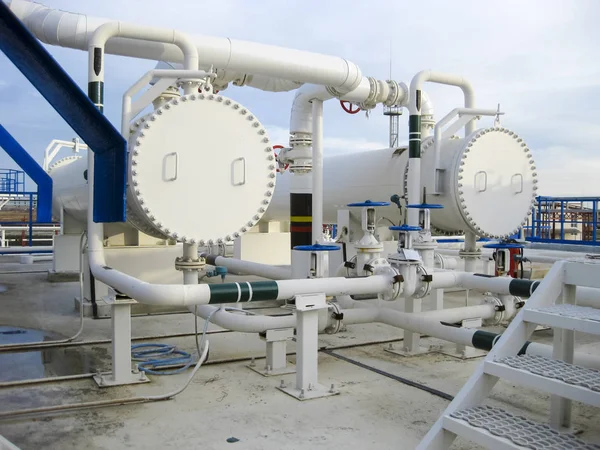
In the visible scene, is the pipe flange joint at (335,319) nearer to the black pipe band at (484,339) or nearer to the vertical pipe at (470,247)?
the black pipe band at (484,339)

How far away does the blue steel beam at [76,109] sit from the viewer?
241cm

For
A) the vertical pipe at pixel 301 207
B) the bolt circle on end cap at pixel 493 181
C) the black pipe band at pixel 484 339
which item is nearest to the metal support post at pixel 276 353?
the black pipe band at pixel 484 339

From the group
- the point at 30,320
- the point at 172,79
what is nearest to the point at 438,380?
the point at 172,79

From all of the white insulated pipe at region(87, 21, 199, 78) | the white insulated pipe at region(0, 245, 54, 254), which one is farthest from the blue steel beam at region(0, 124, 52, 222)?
the white insulated pipe at region(0, 245, 54, 254)

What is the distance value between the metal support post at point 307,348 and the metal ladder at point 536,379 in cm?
145

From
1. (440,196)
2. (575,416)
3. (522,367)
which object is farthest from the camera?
(440,196)

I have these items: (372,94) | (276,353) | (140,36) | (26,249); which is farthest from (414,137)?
(26,249)

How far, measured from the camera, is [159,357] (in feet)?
16.6

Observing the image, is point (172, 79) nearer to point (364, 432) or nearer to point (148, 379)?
point (148, 379)

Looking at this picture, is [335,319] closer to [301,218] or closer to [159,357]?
[159,357]

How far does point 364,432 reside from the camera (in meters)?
3.47

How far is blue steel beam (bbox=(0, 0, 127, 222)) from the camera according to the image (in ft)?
7.91

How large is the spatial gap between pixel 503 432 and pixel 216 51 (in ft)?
12.9

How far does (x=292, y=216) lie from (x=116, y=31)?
3139 mm
